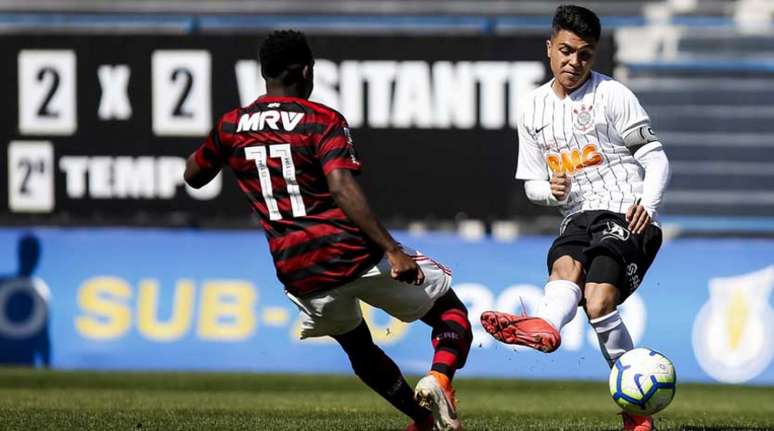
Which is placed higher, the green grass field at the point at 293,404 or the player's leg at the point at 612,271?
the player's leg at the point at 612,271

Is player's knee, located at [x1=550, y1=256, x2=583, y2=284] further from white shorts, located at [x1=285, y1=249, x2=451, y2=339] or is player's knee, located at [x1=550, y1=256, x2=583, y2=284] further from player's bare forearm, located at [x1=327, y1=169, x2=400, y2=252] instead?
player's bare forearm, located at [x1=327, y1=169, x2=400, y2=252]

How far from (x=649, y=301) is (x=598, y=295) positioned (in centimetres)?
650

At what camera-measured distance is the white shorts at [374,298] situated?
6441 millimetres

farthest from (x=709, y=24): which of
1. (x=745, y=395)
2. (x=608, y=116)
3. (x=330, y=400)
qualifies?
(x=608, y=116)

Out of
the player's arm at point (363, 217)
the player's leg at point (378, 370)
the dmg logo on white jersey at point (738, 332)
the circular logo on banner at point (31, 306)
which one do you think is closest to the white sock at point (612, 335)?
the player's leg at point (378, 370)

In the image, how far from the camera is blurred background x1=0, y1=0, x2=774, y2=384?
44.5 ft

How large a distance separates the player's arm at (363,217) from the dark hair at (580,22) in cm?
158

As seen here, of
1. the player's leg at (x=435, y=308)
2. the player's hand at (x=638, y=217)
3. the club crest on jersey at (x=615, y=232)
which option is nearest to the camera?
the player's leg at (x=435, y=308)

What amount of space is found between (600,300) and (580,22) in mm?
1368

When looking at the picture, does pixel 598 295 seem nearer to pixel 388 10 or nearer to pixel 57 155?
pixel 57 155

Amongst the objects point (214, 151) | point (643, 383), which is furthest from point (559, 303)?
point (214, 151)

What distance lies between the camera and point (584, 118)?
7180mm

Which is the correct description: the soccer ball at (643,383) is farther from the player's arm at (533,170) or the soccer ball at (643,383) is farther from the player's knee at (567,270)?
the player's arm at (533,170)

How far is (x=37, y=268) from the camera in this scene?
1384 centimetres
